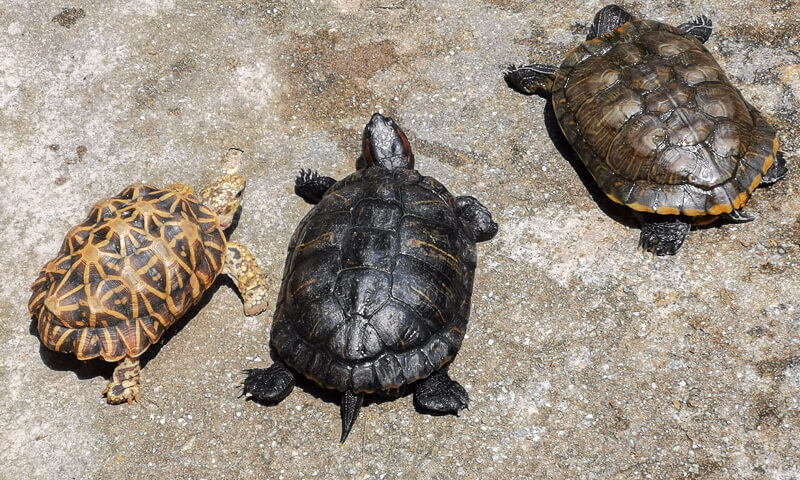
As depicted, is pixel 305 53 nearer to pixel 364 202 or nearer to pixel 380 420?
pixel 364 202

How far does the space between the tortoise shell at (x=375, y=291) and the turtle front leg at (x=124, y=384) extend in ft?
4.76

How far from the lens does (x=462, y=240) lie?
6.30 meters

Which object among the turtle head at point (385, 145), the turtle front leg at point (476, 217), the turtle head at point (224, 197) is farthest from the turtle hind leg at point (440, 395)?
the turtle head at point (224, 197)

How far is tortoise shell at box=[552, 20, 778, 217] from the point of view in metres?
6.30

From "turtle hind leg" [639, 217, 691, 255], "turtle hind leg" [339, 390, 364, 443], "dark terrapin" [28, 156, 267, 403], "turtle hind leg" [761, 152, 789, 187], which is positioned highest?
"turtle hind leg" [761, 152, 789, 187]

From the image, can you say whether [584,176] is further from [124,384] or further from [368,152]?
[124,384]

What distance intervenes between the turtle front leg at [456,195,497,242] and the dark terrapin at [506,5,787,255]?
1297mm

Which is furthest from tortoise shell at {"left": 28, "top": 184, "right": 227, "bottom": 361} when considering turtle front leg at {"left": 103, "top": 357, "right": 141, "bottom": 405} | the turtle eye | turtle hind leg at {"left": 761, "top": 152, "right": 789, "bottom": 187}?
turtle hind leg at {"left": 761, "top": 152, "right": 789, "bottom": 187}

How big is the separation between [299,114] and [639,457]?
548 cm

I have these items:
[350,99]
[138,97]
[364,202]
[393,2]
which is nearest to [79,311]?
[364,202]

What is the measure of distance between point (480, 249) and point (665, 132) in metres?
2.27

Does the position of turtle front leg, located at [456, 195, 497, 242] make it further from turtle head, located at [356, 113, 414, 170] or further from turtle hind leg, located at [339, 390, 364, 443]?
turtle hind leg, located at [339, 390, 364, 443]

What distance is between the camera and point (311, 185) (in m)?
7.12

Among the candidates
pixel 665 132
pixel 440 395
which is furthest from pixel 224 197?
pixel 665 132
